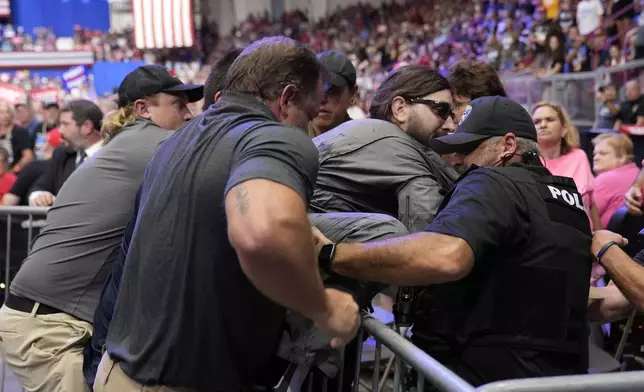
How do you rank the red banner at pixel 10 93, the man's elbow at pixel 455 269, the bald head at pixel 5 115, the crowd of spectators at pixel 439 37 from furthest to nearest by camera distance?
the red banner at pixel 10 93 < the crowd of spectators at pixel 439 37 < the bald head at pixel 5 115 < the man's elbow at pixel 455 269

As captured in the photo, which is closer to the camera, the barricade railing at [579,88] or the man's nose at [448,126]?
the man's nose at [448,126]

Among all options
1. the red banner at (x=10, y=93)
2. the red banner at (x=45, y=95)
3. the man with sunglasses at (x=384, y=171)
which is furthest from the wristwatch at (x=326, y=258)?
the red banner at (x=10, y=93)

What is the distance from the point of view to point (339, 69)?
12.5 feet

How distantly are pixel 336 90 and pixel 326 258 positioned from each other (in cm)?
177

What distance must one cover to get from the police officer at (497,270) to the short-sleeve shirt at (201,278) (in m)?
0.30

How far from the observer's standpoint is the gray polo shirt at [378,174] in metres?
2.69

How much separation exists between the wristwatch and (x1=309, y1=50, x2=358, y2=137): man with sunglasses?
1.60 m

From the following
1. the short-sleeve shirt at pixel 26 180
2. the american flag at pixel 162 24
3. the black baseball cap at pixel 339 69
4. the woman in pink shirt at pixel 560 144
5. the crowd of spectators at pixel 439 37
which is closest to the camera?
the black baseball cap at pixel 339 69

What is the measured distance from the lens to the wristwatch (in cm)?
223

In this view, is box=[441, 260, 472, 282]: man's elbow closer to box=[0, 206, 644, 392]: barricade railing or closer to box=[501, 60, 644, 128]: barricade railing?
box=[0, 206, 644, 392]: barricade railing

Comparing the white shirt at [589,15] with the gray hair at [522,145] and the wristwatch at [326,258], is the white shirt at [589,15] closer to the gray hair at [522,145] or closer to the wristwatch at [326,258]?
the gray hair at [522,145]

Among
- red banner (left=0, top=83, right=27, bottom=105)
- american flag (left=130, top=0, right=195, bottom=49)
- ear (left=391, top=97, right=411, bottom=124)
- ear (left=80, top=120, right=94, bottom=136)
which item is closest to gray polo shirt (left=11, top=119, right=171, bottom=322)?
ear (left=391, top=97, right=411, bottom=124)

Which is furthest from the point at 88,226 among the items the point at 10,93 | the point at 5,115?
the point at 10,93

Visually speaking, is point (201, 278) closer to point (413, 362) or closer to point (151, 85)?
point (413, 362)
